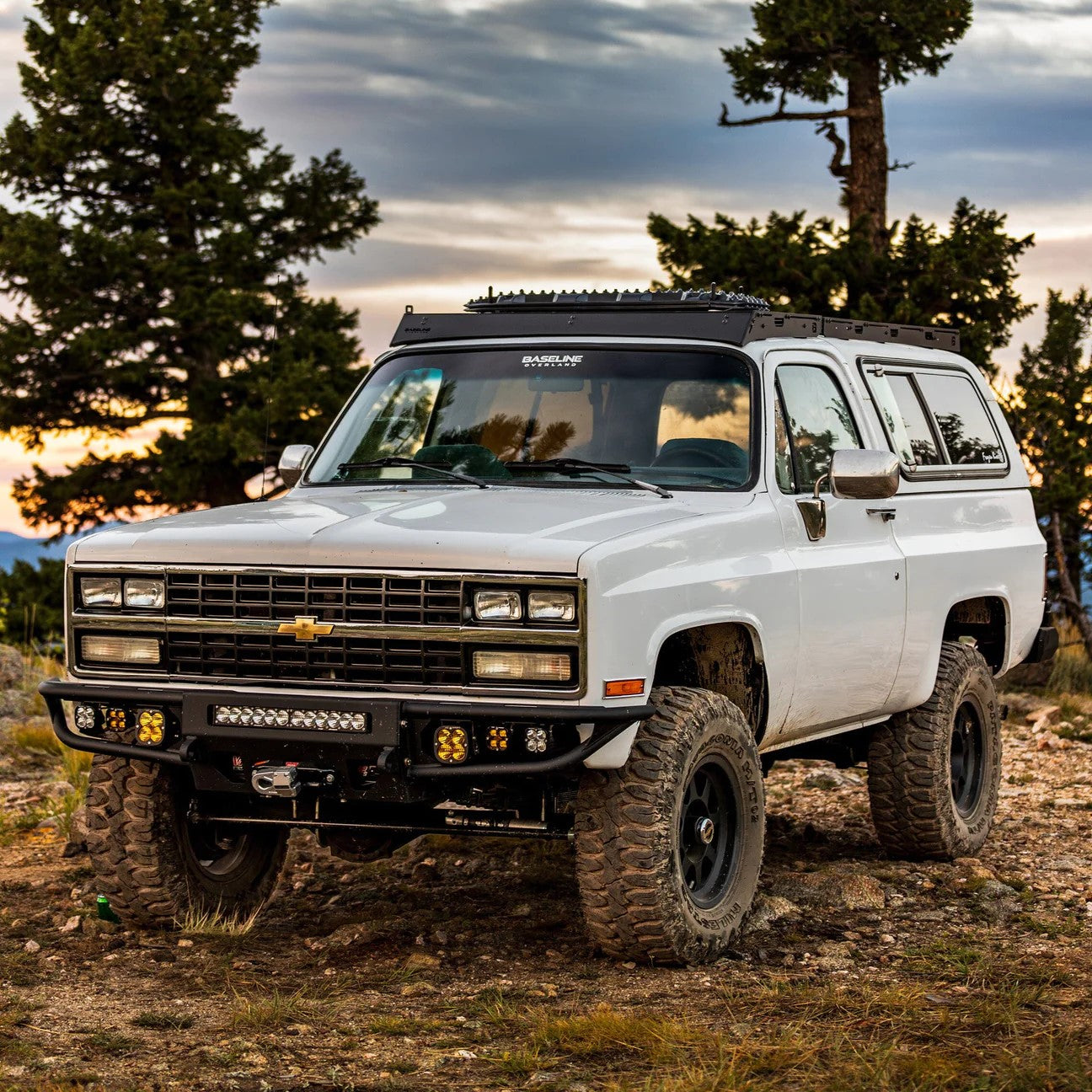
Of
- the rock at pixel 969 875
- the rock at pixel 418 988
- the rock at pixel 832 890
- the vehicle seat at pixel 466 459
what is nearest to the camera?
the rock at pixel 418 988

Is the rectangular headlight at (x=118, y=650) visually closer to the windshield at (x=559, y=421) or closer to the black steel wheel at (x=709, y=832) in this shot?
the windshield at (x=559, y=421)

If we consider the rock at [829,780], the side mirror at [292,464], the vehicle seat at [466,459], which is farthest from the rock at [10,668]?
the vehicle seat at [466,459]

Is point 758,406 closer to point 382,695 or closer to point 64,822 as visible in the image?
point 382,695

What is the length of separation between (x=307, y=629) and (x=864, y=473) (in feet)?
7.54

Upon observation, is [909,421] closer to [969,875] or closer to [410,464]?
[969,875]

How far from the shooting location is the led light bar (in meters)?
5.73

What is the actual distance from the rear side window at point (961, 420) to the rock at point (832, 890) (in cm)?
225

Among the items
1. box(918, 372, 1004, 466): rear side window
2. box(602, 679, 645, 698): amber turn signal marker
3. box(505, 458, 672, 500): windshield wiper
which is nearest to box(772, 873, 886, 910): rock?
box(505, 458, 672, 500): windshield wiper

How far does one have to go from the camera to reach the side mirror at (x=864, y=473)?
22.3 feet

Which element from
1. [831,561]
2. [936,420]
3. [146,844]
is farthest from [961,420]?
[146,844]

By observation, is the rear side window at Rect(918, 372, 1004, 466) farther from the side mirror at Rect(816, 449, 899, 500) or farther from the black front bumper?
the black front bumper

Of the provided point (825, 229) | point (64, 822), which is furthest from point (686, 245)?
point (64, 822)

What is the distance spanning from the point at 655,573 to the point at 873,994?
5.06ft

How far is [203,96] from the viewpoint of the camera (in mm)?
33469
